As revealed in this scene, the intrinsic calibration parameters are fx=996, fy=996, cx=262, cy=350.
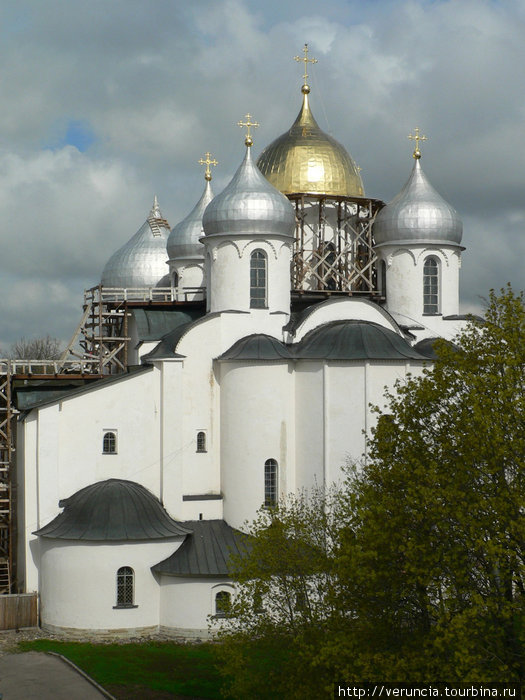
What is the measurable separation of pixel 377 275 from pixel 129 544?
38.7ft

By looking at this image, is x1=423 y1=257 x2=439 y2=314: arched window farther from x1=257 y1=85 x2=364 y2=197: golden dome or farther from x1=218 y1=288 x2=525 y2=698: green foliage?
x1=218 y1=288 x2=525 y2=698: green foliage

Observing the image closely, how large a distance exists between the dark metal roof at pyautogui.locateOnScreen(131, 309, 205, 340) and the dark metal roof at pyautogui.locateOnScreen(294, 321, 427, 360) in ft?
17.3

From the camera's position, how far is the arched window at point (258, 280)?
88.8ft

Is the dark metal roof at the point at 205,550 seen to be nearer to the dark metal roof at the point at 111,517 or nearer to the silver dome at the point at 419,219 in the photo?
the dark metal roof at the point at 111,517

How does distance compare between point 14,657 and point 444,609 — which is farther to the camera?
point 14,657

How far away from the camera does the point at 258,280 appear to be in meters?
27.1

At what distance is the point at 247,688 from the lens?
16.2m

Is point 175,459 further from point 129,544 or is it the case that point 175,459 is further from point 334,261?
point 334,261

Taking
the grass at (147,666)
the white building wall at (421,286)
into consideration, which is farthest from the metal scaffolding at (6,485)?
the white building wall at (421,286)

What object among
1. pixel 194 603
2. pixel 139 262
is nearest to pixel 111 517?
pixel 194 603

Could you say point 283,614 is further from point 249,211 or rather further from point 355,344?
point 249,211

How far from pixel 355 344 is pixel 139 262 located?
1538 cm

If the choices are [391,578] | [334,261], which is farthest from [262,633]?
[334,261]

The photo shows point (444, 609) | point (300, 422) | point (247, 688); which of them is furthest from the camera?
point (300, 422)
